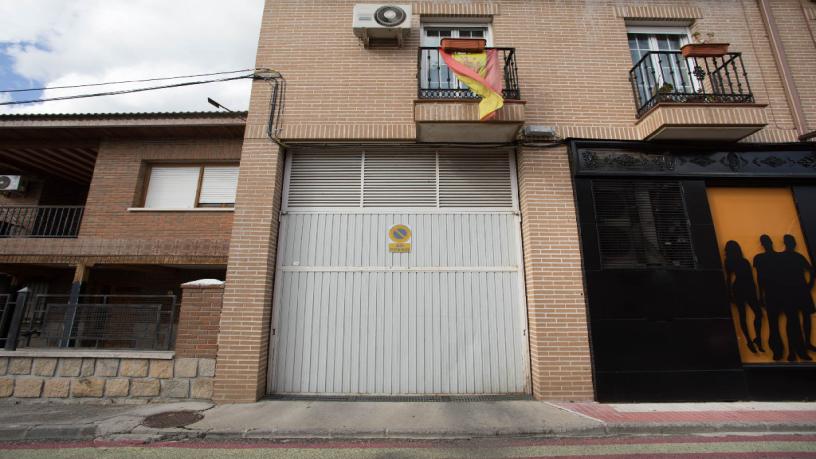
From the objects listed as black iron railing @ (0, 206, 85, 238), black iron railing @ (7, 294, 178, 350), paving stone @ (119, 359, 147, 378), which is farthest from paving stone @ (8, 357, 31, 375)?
black iron railing @ (0, 206, 85, 238)

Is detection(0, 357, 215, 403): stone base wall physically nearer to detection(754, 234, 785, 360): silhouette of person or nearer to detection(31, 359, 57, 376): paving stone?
detection(31, 359, 57, 376): paving stone

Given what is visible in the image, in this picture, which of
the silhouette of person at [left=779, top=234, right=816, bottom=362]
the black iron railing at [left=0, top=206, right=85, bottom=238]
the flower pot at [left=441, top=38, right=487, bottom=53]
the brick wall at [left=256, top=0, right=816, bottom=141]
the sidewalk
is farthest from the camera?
the black iron railing at [left=0, top=206, right=85, bottom=238]

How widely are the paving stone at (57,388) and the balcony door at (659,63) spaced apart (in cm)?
984

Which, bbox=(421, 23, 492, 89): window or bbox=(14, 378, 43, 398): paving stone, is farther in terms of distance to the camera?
bbox=(421, 23, 492, 89): window

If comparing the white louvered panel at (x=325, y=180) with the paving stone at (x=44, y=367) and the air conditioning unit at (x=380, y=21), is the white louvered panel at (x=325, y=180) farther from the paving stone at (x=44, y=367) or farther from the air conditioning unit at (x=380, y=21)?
the paving stone at (x=44, y=367)

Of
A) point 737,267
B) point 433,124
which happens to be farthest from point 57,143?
point 737,267

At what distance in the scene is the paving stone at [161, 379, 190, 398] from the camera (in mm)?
4594

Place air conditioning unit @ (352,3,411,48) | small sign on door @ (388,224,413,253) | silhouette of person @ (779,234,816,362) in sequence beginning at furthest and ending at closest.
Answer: air conditioning unit @ (352,3,411,48), small sign on door @ (388,224,413,253), silhouette of person @ (779,234,816,362)

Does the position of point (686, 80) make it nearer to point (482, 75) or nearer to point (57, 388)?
point (482, 75)

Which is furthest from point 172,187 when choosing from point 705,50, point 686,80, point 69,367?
point 686,80

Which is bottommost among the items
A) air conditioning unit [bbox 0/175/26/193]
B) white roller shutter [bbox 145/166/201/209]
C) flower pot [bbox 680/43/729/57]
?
white roller shutter [bbox 145/166/201/209]

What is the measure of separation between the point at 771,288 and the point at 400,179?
19.4 feet

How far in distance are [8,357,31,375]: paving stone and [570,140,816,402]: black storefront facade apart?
26.3ft

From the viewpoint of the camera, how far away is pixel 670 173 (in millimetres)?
5258
